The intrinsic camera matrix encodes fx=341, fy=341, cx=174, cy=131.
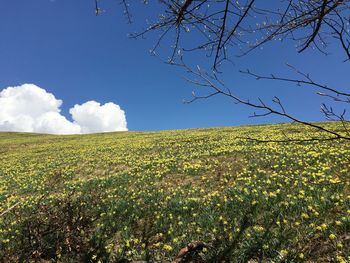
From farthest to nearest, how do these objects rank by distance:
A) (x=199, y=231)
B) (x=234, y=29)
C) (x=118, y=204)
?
1. (x=118, y=204)
2. (x=199, y=231)
3. (x=234, y=29)

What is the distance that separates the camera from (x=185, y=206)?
31.4 ft

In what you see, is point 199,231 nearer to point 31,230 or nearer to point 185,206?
point 185,206

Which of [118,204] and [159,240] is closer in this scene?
[159,240]

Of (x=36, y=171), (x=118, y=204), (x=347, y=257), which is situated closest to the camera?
(x=347, y=257)

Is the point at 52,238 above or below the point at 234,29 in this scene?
below

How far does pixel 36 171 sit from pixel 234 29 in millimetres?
19932

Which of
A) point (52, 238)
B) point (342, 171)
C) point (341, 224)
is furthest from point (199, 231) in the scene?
point (342, 171)

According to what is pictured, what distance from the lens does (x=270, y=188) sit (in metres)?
10.2

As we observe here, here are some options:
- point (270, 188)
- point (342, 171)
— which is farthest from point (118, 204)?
point (342, 171)

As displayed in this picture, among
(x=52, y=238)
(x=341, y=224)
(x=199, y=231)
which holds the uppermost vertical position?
(x=341, y=224)

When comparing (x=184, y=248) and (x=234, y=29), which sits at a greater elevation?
(x=234, y=29)

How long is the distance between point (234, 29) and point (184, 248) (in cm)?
575

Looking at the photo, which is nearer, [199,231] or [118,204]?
[199,231]

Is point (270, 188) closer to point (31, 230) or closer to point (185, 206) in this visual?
point (185, 206)
